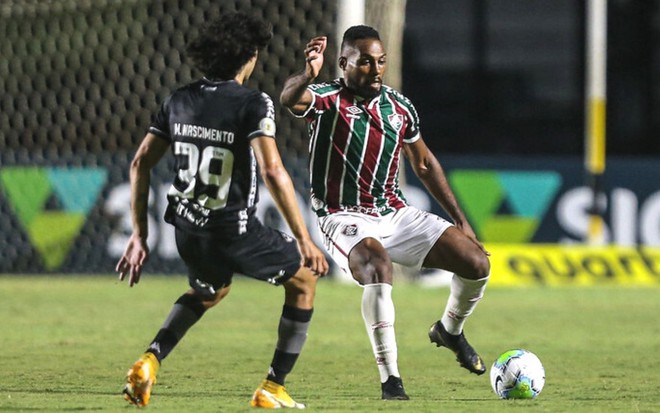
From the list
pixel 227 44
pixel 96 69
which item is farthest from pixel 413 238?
pixel 96 69

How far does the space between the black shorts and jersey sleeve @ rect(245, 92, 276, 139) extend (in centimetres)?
50

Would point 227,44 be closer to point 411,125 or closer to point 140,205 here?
point 140,205

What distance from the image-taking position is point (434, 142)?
23219 millimetres

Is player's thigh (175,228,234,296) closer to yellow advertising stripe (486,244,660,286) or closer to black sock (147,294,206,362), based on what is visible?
black sock (147,294,206,362)

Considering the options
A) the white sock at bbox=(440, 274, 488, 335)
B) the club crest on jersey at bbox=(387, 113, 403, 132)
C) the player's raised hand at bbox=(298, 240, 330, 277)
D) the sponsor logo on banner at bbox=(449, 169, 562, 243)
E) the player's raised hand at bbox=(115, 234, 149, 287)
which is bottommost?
the sponsor logo on banner at bbox=(449, 169, 562, 243)

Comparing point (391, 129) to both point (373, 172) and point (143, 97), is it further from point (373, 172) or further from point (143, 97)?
point (143, 97)

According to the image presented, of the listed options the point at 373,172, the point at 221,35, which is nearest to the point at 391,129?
the point at 373,172

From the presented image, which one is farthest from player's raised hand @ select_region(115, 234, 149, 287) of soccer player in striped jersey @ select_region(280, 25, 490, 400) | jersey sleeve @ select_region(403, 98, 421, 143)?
jersey sleeve @ select_region(403, 98, 421, 143)

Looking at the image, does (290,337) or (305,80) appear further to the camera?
(305,80)

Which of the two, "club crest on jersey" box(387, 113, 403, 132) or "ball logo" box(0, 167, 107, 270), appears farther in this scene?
"ball logo" box(0, 167, 107, 270)

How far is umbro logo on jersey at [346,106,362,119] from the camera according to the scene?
8461 mm

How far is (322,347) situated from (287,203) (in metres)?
3.67

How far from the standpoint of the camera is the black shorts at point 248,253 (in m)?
7.14

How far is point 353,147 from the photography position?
27.9 feet
